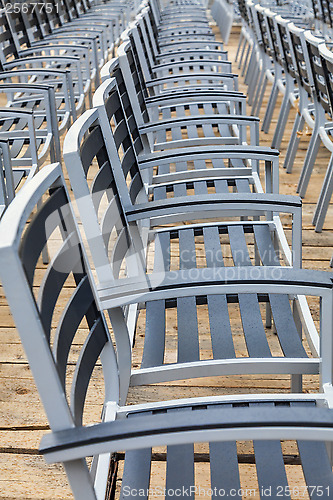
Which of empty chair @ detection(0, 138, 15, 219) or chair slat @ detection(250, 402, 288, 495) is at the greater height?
empty chair @ detection(0, 138, 15, 219)

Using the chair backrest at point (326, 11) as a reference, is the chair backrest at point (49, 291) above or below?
above

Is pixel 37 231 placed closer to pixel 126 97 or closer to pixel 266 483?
pixel 266 483

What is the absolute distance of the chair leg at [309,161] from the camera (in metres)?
3.79

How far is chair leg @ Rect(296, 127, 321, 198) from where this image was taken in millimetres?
3795

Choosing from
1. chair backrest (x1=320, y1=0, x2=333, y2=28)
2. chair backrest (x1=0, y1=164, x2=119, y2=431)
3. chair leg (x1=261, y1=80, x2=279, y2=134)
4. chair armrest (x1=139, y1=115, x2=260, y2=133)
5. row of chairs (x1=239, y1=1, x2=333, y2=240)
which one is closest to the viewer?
chair backrest (x1=0, y1=164, x2=119, y2=431)

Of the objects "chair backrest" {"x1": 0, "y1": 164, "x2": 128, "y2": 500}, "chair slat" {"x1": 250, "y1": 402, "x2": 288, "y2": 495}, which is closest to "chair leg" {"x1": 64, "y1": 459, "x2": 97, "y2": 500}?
"chair backrest" {"x1": 0, "y1": 164, "x2": 128, "y2": 500}

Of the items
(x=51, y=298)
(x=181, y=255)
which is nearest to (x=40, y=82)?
(x=181, y=255)

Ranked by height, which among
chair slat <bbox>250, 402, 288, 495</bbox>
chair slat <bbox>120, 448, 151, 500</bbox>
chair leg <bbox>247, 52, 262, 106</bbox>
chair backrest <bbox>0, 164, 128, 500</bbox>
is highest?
chair backrest <bbox>0, 164, 128, 500</bbox>

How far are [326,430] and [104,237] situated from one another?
0.79 meters

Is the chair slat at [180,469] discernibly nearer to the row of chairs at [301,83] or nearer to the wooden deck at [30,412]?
the wooden deck at [30,412]

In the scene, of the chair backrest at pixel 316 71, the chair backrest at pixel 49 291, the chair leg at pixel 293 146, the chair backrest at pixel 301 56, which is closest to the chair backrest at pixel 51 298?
the chair backrest at pixel 49 291

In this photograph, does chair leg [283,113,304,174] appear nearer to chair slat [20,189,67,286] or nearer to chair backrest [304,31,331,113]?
chair backrest [304,31,331,113]

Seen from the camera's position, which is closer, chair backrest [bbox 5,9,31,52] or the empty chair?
the empty chair

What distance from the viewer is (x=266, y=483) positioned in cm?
123
